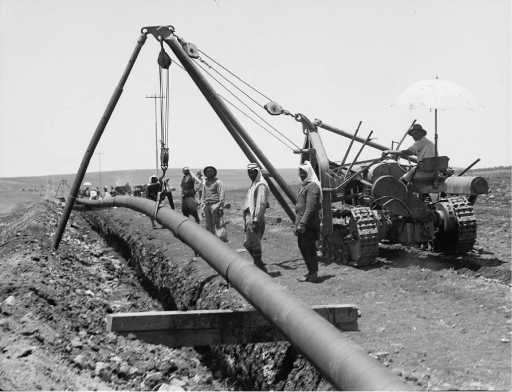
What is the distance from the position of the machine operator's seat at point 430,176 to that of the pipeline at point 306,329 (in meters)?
4.25

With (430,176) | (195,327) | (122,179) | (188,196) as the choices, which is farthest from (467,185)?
(122,179)

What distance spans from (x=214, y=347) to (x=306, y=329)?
3.50 meters

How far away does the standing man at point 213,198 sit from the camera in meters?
11.1

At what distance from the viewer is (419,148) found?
10.3 meters

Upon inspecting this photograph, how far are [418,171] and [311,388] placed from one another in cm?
598

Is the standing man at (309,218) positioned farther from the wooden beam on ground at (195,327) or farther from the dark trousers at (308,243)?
the wooden beam on ground at (195,327)

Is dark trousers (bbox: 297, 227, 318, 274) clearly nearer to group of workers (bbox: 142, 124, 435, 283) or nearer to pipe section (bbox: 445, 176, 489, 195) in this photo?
group of workers (bbox: 142, 124, 435, 283)

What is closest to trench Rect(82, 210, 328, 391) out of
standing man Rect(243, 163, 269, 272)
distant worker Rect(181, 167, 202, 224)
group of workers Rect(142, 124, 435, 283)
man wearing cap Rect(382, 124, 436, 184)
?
standing man Rect(243, 163, 269, 272)

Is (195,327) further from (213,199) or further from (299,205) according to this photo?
(213,199)

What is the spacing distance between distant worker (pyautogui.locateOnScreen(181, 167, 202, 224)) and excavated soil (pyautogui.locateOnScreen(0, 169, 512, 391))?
0.96 m

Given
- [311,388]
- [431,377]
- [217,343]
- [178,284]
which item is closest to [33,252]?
[178,284]

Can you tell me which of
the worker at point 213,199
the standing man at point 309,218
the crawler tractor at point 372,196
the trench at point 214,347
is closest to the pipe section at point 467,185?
the crawler tractor at point 372,196

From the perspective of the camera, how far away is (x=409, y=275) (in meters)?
9.02

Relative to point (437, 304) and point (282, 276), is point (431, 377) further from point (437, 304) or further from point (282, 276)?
point (282, 276)
